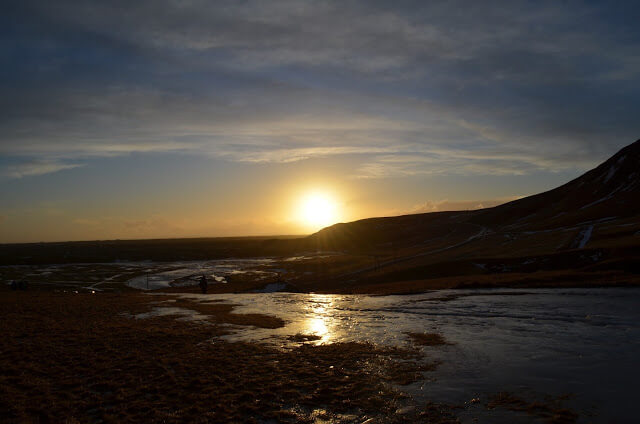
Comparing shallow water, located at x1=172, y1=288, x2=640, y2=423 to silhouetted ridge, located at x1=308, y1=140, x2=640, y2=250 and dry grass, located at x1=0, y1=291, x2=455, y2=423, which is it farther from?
silhouetted ridge, located at x1=308, y1=140, x2=640, y2=250

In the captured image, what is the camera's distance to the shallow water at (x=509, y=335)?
44.6 ft

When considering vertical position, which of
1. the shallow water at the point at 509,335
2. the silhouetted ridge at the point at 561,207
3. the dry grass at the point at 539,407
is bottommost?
the shallow water at the point at 509,335

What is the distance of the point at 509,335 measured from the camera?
21.7 meters

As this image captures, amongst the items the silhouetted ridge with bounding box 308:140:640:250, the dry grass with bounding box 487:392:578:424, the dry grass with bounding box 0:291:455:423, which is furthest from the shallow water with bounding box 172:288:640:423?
the silhouetted ridge with bounding box 308:140:640:250

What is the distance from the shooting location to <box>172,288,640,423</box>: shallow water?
13.6m

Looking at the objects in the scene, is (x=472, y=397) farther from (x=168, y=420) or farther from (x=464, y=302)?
(x=464, y=302)

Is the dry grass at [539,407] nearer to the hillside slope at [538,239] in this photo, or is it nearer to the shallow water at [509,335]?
the shallow water at [509,335]

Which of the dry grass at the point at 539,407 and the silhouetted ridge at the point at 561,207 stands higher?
the silhouetted ridge at the point at 561,207

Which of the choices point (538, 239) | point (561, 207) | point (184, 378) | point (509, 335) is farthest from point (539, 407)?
point (561, 207)

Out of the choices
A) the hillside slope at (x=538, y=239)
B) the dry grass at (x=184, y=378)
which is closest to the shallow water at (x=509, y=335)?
the dry grass at (x=184, y=378)

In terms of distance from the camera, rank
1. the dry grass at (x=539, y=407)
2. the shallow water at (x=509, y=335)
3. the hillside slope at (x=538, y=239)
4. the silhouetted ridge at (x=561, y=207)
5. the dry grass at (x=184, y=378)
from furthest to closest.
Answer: the silhouetted ridge at (x=561, y=207) < the hillside slope at (x=538, y=239) < the shallow water at (x=509, y=335) < the dry grass at (x=184, y=378) < the dry grass at (x=539, y=407)

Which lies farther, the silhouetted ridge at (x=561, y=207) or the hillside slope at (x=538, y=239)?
the silhouetted ridge at (x=561, y=207)

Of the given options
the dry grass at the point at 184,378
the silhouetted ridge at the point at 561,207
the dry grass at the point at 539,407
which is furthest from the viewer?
A: the silhouetted ridge at the point at 561,207

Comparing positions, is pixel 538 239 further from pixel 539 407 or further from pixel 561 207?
pixel 539 407
